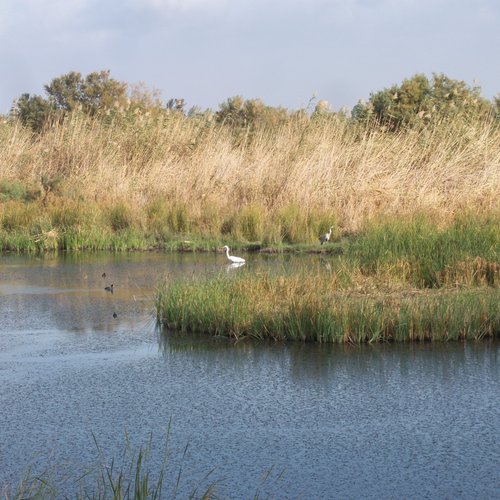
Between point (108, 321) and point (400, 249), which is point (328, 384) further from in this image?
point (400, 249)

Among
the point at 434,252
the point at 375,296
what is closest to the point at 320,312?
the point at 375,296

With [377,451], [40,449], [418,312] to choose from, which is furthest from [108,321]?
[377,451]

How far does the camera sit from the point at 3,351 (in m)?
8.98

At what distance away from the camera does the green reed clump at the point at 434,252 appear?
35.8ft

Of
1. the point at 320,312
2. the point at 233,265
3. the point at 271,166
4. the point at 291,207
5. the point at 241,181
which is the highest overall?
the point at 271,166

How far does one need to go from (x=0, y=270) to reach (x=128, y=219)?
3903 millimetres

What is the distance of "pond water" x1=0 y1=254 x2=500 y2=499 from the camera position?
5.66 metres

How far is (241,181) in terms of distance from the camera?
19.1 m

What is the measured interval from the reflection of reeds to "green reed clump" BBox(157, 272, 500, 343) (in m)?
6.33

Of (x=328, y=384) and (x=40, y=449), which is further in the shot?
(x=328, y=384)

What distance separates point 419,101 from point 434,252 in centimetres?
1554

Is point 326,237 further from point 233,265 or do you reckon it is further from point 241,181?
point 241,181

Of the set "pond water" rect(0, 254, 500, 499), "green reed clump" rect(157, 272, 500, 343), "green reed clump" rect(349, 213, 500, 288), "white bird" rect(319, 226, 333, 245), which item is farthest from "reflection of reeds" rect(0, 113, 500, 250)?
"pond water" rect(0, 254, 500, 499)

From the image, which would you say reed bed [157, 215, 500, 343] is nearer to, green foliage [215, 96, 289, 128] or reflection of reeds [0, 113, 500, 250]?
reflection of reeds [0, 113, 500, 250]
